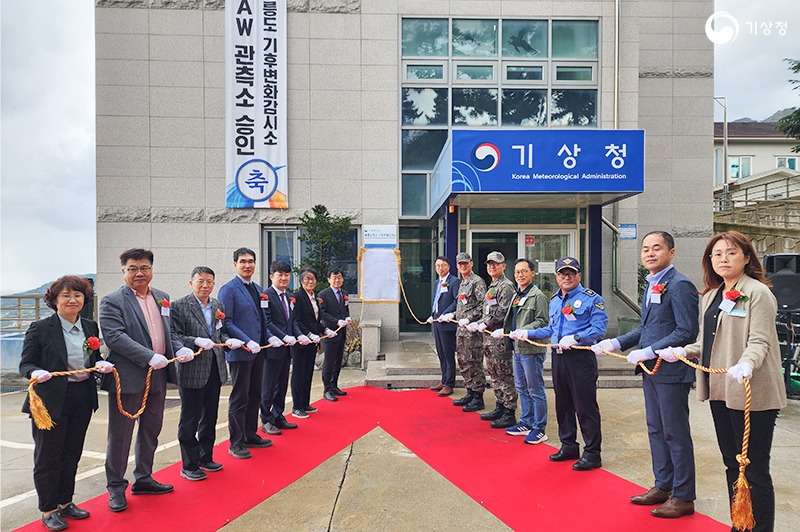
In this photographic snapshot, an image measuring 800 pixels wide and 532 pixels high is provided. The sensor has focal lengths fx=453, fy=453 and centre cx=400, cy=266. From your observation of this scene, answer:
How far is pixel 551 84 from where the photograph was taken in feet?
33.1

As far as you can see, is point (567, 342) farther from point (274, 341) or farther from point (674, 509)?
point (274, 341)

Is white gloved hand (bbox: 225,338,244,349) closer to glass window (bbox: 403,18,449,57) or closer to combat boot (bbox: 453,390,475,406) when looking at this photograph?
combat boot (bbox: 453,390,475,406)

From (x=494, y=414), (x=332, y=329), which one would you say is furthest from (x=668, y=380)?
(x=332, y=329)

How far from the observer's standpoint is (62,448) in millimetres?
3023

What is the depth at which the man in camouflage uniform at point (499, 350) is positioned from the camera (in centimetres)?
498

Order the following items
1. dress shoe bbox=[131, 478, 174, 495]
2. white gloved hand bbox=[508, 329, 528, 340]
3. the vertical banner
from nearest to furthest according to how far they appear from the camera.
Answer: dress shoe bbox=[131, 478, 174, 495] < white gloved hand bbox=[508, 329, 528, 340] < the vertical banner

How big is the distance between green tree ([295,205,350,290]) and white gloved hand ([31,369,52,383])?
584 cm

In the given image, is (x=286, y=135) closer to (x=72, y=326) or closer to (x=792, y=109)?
(x=72, y=326)

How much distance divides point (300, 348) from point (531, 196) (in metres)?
4.96

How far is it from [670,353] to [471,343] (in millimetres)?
2720

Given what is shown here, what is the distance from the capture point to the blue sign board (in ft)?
23.9

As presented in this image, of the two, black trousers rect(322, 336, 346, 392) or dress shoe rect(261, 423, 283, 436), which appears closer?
dress shoe rect(261, 423, 283, 436)

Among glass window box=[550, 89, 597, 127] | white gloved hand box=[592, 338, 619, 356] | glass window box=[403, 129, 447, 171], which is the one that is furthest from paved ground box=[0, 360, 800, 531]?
glass window box=[550, 89, 597, 127]

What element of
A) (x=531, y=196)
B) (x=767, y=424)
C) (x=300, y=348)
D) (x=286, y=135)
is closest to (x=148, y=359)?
(x=300, y=348)
